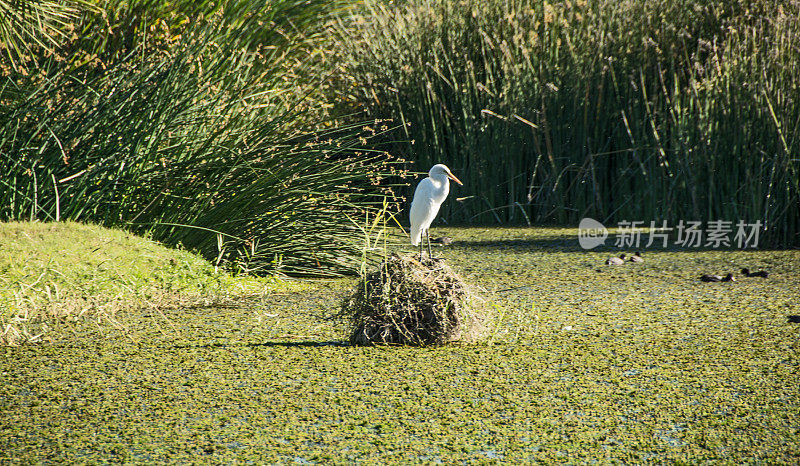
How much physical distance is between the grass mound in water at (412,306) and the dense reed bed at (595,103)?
2.58 m

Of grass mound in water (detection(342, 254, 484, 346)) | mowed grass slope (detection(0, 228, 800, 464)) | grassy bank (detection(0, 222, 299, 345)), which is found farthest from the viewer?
grassy bank (detection(0, 222, 299, 345))

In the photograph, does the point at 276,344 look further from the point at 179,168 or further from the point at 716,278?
the point at 716,278

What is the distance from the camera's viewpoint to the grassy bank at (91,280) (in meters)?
2.82

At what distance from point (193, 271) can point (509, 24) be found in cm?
312

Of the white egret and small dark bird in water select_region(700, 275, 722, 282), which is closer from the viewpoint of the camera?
the white egret

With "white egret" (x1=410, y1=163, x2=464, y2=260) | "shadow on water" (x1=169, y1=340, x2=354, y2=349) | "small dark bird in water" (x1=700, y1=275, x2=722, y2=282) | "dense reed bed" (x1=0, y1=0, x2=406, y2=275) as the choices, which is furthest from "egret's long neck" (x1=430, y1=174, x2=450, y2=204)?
"small dark bird in water" (x1=700, y1=275, x2=722, y2=282)

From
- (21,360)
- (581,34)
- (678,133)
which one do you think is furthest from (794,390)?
(581,34)

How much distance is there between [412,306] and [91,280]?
123 cm

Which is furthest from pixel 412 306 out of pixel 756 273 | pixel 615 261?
pixel 756 273

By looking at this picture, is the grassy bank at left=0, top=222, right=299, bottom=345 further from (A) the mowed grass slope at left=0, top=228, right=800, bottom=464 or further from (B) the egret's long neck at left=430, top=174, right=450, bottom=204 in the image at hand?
(B) the egret's long neck at left=430, top=174, right=450, bottom=204

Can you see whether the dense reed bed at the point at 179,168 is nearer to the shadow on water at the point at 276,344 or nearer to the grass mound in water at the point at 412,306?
the shadow on water at the point at 276,344

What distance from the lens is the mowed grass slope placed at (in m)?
1.81

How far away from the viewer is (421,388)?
7.22 ft

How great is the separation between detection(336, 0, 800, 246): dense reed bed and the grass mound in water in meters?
2.58
